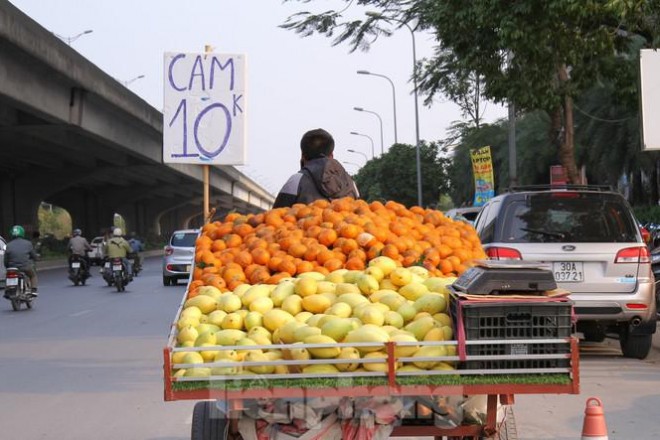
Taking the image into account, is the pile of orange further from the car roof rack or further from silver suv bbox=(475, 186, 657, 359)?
the car roof rack

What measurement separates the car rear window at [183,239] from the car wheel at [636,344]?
57.4 feet

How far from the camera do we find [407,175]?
5528cm

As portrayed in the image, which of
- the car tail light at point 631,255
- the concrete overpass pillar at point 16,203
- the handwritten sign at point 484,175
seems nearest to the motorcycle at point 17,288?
the car tail light at point 631,255

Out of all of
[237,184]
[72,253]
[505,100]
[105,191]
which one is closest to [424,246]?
[505,100]

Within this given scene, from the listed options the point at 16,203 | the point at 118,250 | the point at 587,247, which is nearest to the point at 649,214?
the point at 118,250

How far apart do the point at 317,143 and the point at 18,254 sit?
13.6m

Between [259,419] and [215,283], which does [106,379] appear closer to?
[215,283]

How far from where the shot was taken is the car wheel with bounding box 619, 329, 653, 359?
32.1 ft

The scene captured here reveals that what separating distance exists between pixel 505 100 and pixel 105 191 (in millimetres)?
55016

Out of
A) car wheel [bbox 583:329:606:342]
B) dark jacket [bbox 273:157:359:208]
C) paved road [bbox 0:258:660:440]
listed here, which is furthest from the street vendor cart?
car wheel [bbox 583:329:606:342]

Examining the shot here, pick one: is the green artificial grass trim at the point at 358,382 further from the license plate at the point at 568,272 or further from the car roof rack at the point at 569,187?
the car roof rack at the point at 569,187

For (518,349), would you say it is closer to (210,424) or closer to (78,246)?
(210,424)

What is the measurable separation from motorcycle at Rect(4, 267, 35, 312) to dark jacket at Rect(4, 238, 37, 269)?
0.27 metres

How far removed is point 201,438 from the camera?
4.49 metres
